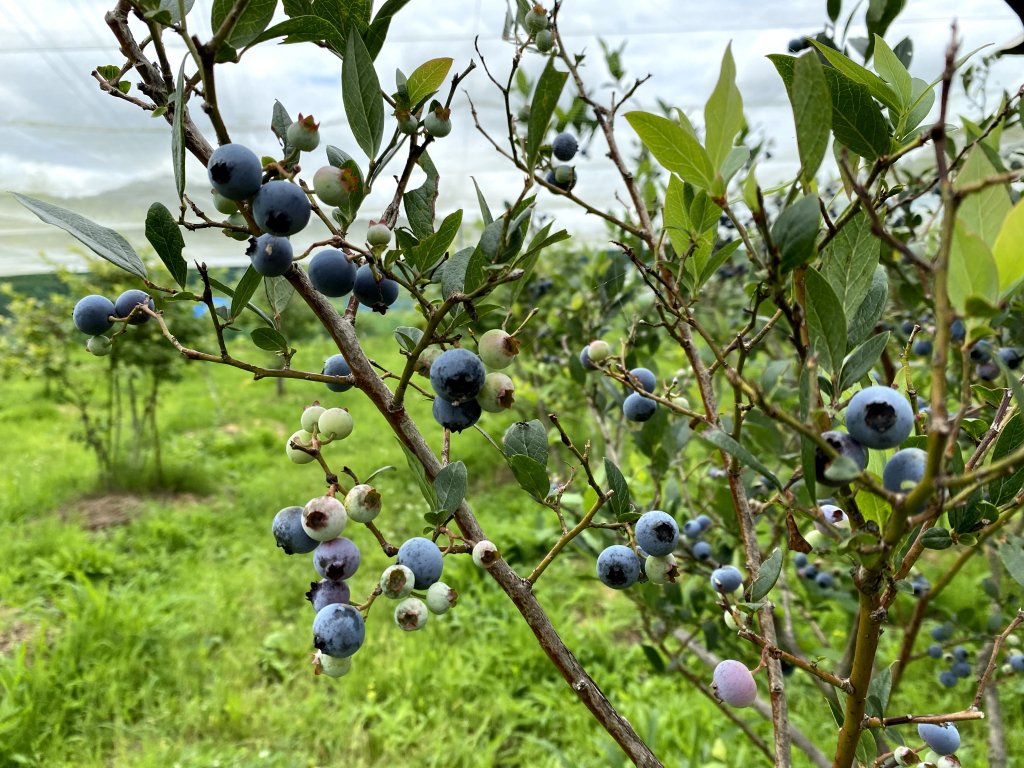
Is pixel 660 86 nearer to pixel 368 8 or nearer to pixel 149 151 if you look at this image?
pixel 149 151

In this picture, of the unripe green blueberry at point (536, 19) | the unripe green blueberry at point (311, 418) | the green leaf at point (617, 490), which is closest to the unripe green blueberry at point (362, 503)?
the unripe green blueberry at point (311, 418)

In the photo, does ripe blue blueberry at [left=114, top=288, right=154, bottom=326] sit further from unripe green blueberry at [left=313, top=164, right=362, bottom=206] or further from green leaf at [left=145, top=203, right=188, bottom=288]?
unripe green blueberry at [left=313, top=164, right=362, bottom=206]

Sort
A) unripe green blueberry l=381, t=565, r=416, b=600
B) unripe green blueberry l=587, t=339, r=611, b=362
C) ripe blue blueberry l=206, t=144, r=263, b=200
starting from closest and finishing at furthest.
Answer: ripe blue blueberry l=206, t=144, r=263, b=200 < unripe green blueberry l=381, t=565, r=416, b=600 < unripe green blueberry l=587, t=339, r=611, b=362

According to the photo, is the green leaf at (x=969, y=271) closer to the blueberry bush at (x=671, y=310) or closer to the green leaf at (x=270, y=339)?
the blueberry bush at (x=671, y=310)

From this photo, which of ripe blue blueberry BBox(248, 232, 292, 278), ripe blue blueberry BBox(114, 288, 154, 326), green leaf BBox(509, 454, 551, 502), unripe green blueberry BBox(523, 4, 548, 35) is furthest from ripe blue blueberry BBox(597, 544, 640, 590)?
unripe green blueberry BBox(523, 4, 548, 35)

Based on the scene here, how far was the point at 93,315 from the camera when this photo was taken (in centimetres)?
66

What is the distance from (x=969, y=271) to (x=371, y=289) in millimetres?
500

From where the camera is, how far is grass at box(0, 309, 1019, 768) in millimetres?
2371

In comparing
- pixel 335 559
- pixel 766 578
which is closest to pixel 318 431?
pixel 335 559

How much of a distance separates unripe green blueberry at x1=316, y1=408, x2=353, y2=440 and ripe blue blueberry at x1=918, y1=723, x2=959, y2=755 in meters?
0.65

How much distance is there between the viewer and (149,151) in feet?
19.4

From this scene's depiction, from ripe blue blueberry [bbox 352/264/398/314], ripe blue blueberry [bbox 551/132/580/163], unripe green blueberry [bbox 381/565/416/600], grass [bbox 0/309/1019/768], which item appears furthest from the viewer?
grass [bbox 0/309/1019/768]

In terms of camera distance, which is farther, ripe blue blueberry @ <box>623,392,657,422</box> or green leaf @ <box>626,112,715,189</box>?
ripe blue blueberry @ <box>623,392,657,422</box>

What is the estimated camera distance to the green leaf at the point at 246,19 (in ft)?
1.60
